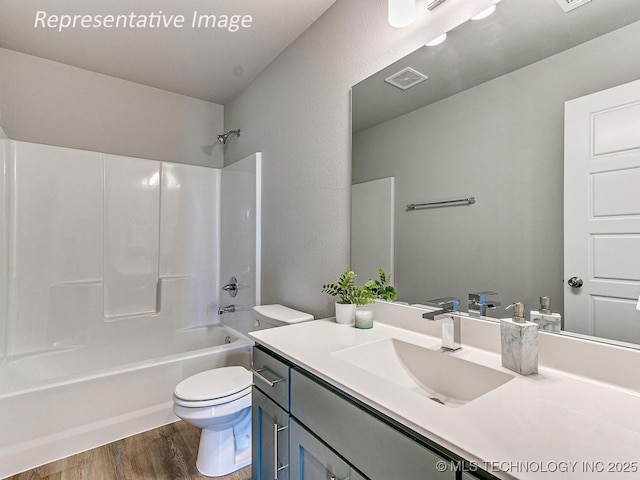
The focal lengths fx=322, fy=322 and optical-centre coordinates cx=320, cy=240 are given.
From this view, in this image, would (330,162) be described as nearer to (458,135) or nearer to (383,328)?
(458,135)

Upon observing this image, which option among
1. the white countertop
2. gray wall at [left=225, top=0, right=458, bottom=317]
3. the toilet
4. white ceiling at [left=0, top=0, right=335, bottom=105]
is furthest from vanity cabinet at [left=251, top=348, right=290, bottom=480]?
white ceiling at [left=0, top=0, right=335, bottom=105]

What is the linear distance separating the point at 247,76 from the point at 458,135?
6.35 ft

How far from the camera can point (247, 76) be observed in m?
2.55

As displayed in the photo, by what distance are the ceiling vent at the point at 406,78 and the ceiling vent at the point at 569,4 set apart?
1.54 feet

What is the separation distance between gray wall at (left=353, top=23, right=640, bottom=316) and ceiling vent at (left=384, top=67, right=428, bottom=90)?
5.1 inches

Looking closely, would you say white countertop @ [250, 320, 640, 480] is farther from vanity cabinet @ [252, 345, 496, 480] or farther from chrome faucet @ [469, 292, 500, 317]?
chrome faucet @ [469, 292, 500, 317]

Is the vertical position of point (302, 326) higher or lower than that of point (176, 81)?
lower

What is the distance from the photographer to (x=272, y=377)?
3.85 ft

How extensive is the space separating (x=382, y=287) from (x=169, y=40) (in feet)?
6.87

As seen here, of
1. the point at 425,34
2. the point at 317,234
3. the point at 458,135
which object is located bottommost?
the point at 317,234

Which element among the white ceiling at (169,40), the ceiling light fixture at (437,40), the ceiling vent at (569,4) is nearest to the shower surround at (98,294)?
the white ceiling at (169,40)

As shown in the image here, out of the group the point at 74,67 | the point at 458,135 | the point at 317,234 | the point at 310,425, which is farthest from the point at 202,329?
the point at 458,135

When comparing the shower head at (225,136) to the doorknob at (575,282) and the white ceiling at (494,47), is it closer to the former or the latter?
the white ceiling at (494,47)

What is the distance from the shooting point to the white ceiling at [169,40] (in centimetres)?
181
